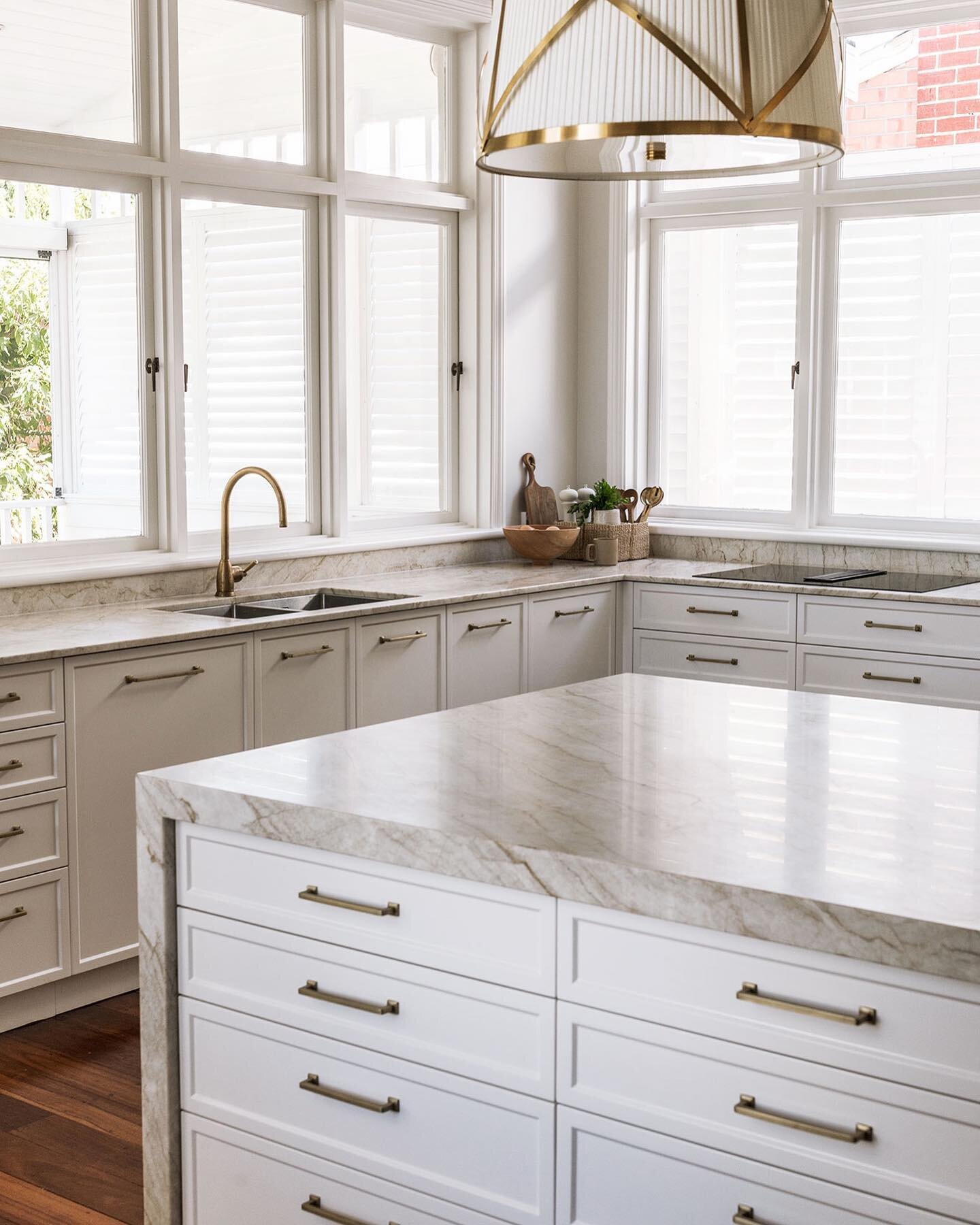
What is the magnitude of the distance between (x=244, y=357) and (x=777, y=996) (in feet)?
11.9

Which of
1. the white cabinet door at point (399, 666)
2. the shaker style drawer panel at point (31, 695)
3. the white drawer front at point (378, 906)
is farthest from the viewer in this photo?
the white cabinet door at point (399, 666)

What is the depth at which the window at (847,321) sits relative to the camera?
5309mm

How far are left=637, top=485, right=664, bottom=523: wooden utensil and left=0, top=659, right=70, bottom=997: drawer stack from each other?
2965 millimetres

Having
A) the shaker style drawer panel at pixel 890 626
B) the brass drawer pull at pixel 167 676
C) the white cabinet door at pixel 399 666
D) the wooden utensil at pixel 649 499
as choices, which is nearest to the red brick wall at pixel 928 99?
the wooden utensil at pixel 649 499

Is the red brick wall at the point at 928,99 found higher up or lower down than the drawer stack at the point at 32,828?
higher up

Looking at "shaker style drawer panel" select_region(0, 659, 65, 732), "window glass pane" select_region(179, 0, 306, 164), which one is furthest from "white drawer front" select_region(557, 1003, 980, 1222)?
"window glass pane" select_region(179, 0, 306, 164)

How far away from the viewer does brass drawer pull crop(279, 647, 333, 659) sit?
4.06m

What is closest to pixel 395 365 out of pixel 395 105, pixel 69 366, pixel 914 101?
pixel 395 105

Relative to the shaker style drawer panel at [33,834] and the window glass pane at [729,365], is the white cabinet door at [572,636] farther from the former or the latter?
the shaker style drawer panel at [33,834]

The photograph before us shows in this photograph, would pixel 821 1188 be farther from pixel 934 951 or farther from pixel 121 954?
pixel 121 954

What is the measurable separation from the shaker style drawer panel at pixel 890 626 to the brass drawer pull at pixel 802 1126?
3.17 meters

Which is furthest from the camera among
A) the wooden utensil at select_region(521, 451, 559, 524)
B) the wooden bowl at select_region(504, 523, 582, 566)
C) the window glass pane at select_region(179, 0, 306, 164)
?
the wooden utensil at select_region(521, 451, 559, 524)

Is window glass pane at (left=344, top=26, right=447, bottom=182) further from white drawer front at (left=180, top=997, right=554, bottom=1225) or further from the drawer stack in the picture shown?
white drawer front at (left=180, top=997, right=554, bottom=1225)

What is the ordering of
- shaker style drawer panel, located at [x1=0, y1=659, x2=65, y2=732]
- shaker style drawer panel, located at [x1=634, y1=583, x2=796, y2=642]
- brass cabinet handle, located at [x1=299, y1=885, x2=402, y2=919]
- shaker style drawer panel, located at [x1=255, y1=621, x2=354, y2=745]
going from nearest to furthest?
brass cabinet handle, located at [x1=299, y1=885, x2=402, y2=919]
shaker style drawer panel, located at [x1=0, y1=659, x2=65, y2=732]
shaker style drawer panel, located at [x1=255, y1=621, x2=354, y2=745]
shaker style drawer panel, located at [x1=634, y1=583, x2=796, y2=642]
